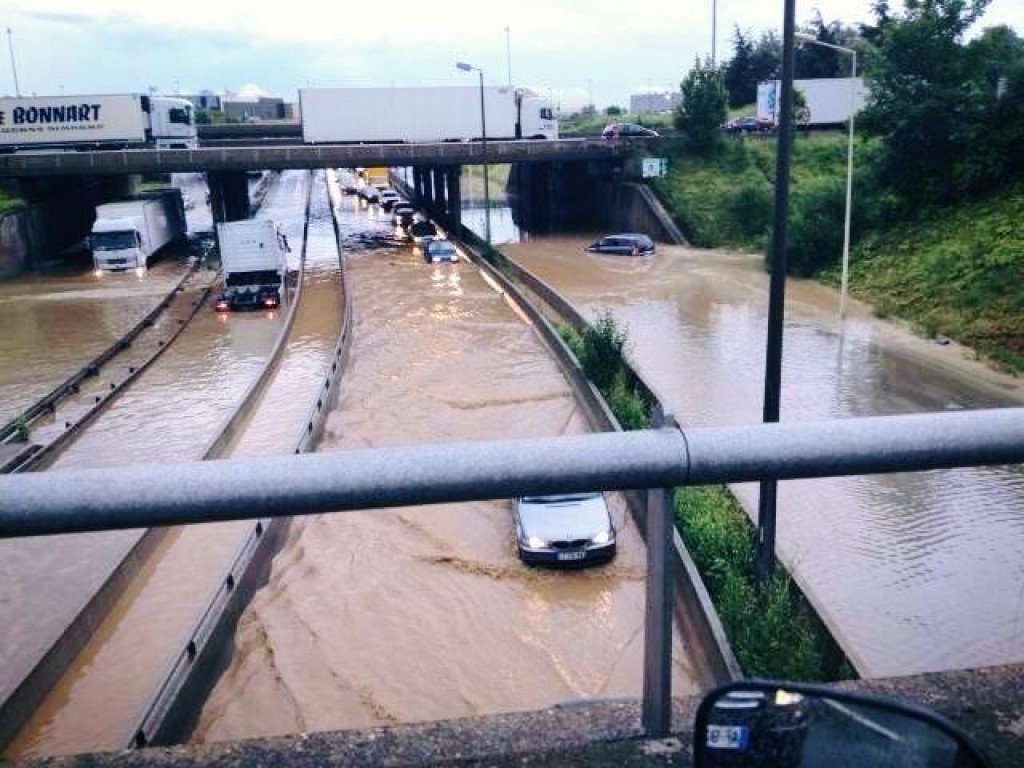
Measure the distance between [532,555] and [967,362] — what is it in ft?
54.7

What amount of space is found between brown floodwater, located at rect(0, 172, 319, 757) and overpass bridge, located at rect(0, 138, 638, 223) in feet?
79.8

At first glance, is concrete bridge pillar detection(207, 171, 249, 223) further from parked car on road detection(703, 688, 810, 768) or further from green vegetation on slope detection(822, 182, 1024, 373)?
parked car on road detection(703, 688, 810, 768)

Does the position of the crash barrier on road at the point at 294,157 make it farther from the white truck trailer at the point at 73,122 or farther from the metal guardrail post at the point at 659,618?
the metal guardrail post at the point at 659,618

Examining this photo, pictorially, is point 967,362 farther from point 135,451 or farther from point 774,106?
point 774,106

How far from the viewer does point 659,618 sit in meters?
2.27

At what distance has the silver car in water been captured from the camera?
495 inches

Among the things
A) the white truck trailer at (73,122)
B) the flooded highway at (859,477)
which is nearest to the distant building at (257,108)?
the white truck trailer at (73,122)

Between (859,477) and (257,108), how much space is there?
120852 mm

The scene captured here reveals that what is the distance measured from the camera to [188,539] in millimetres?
14852

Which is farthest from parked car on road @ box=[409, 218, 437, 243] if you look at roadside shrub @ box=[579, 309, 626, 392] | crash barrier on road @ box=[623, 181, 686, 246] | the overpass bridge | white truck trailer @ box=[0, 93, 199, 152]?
roadside shrub @ box=[579, 309, 626, 392]

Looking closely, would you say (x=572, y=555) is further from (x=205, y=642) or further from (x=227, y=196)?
(x=227, y=196)

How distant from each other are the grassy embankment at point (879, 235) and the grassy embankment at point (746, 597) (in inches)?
536

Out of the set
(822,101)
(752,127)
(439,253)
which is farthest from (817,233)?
(822,101)

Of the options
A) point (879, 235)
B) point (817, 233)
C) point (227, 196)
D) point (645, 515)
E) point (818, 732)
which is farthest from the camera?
point (227, 196)
